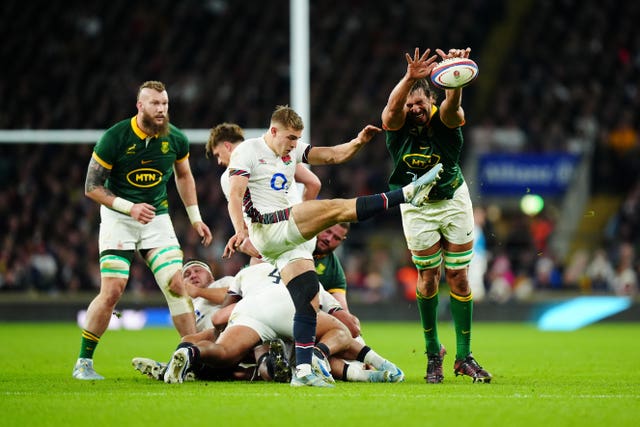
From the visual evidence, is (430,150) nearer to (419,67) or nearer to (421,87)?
(421,87)

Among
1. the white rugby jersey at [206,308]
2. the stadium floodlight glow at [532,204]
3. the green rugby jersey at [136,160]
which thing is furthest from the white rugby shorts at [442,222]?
the stadium floodlight glow at [532,204]

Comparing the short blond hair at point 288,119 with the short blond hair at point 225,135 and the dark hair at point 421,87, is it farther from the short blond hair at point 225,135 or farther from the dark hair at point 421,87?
the short blond hair at point 225,135

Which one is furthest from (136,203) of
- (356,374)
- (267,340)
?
(356,374)

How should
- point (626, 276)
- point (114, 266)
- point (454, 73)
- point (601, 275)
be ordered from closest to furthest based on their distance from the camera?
point (454, 73) → point (114, 266) → point (626, 276) → point (601, 275)

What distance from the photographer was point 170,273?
7906 mm

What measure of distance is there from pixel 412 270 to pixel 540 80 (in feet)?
19.0

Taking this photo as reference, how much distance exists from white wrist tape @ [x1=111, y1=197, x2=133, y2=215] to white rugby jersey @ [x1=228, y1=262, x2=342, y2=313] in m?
0.93

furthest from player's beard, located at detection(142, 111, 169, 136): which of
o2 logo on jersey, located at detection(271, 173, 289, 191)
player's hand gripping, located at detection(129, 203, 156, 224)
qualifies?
o2 logo on jersey, located at detection(271, 173, 289, 191)

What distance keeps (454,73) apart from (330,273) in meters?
2.32

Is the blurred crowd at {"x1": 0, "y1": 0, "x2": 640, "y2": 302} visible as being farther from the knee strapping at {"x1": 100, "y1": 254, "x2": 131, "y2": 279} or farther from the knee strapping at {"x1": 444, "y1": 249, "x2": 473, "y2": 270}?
the knee strapping at {"x1": 444, "y1": 249, "x2": 473, "y2": 270}

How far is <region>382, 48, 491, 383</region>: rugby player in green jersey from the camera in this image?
23.7 feet

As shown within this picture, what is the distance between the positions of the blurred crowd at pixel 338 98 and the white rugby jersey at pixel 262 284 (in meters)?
8.80

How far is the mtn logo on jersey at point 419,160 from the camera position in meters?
7.30

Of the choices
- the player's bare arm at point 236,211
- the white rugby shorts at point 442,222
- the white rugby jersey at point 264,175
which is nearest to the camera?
the player's bare arm at point 236,211
